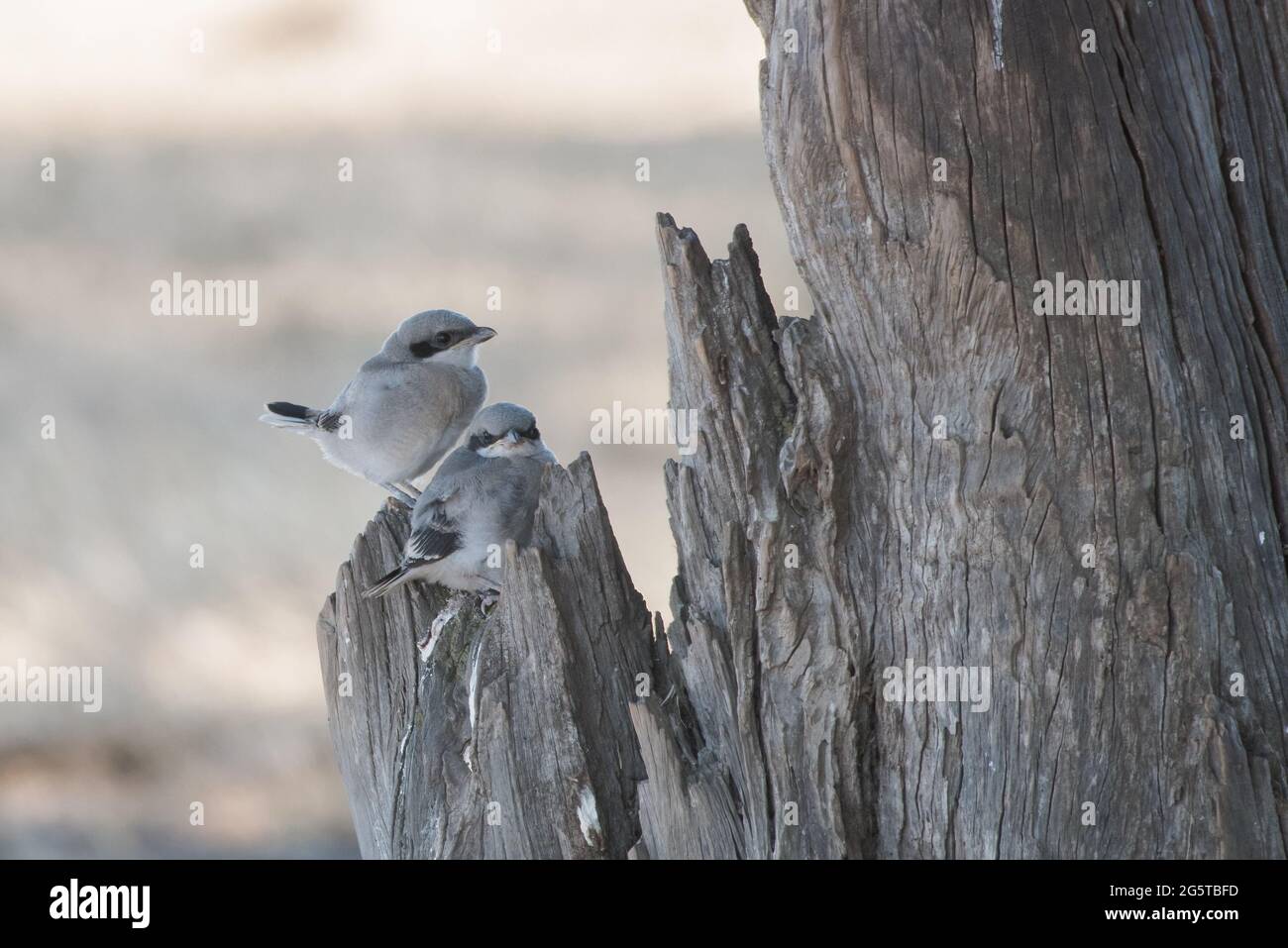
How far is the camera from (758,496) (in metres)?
4.45

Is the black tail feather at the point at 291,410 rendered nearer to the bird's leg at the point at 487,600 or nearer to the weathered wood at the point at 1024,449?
the bird's leg at the point at 487,600

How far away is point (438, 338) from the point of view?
21.8ft

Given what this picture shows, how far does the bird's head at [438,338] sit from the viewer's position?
663 cm

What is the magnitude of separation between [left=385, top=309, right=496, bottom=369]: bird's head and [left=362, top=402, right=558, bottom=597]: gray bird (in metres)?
0.59

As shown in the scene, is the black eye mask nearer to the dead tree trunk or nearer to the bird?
the bird

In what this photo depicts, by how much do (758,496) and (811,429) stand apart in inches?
11.9

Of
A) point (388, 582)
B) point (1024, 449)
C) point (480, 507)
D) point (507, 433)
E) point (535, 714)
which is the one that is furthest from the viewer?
point (507, 433)

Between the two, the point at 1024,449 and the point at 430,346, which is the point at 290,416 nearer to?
the point at 430,346

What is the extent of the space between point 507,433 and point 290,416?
1588 mm

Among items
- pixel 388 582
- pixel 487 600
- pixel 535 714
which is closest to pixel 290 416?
pixel 388 582

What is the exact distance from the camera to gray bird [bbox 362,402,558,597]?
5758 mm

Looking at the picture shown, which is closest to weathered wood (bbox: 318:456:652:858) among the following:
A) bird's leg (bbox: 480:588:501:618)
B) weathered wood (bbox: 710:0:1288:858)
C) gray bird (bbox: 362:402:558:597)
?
bird's leg (bbox: 480:588:501:618)

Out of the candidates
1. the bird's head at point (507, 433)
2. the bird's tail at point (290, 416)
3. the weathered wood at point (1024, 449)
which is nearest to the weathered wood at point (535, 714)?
the bird's head at point (507, 433)

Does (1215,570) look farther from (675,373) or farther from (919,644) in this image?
(675,373)
